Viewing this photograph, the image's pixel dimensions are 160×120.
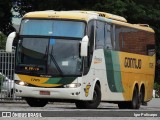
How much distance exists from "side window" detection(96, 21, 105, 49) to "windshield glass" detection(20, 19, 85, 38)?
3.35 ft

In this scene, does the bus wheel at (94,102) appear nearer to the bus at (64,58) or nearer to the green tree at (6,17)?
the bus at (64,58)

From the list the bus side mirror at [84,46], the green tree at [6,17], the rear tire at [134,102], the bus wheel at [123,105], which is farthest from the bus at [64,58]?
the green tree at [6,17]

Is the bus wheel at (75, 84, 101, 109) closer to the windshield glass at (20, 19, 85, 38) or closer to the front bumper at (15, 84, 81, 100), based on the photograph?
the front bumper at (15, 84, 81, 100)

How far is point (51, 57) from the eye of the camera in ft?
73.1

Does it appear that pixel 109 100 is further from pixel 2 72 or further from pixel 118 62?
pixel 2 72

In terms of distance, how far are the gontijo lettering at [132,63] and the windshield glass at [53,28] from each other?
4072 mm

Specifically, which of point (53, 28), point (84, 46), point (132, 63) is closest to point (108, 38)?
point (132, 63)

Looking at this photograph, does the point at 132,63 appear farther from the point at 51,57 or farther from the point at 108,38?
the point at 51,57

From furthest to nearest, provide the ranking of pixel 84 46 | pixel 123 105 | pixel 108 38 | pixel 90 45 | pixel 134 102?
pixel 123 105, pixel 134 102, pixel 108 38, pixel 90 45, pixel 84 46

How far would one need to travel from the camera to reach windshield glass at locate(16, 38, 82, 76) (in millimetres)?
22203

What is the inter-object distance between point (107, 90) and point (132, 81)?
8.64 feet

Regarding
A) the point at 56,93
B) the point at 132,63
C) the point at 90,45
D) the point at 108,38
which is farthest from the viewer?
the point at 132,63

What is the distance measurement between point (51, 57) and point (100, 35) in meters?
2.38

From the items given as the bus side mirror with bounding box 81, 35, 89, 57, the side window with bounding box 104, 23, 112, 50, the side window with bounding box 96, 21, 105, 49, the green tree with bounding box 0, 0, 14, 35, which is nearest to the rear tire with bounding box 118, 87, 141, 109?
the side window with bounding box 104, 23, 112, 50
